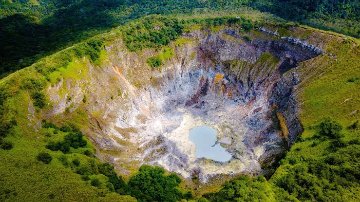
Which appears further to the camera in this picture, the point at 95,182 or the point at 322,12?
the point at 322,12

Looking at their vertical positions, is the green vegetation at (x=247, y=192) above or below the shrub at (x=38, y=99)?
below

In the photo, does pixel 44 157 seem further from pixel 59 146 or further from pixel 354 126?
pixel 354 126

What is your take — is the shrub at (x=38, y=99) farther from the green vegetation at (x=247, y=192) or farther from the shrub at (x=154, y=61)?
the green vegetation at (x=247, y=192)

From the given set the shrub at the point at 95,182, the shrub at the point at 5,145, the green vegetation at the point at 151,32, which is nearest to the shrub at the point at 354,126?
the shrub at the point at 95,182

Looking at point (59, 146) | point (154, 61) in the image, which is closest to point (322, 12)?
point (154, 61)

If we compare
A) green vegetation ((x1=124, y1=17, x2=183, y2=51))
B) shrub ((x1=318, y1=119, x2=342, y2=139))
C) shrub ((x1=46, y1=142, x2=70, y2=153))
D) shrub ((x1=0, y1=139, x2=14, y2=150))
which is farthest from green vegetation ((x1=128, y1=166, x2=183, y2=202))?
green vegetation ((x1=124, y1=17, x2=183, y2=51))

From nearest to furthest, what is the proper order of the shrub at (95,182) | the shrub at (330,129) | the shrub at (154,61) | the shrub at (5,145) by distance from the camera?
1. the shrub at (95,182)
2. the shrub at (5,145)
3. the shrub at (330,129)
4. the shrub at (154,61)
